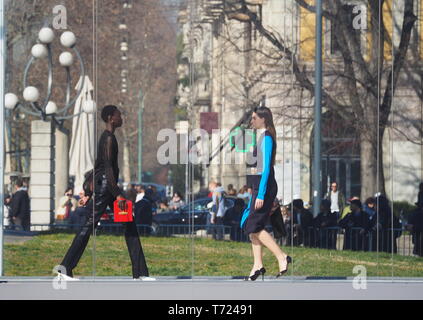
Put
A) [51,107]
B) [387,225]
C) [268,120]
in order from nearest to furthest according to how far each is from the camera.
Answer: [268,120], [387,225], [51,107]

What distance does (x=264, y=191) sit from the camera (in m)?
12.0

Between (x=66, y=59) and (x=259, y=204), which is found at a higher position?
(x=66, y=59)

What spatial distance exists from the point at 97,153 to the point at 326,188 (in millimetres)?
3420

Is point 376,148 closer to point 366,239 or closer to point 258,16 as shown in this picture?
point 366,239

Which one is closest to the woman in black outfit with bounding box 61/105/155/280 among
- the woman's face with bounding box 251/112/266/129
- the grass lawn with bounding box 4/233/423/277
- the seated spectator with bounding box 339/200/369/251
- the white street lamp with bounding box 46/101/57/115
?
the grass lawn with bounding box 4/233/423/277

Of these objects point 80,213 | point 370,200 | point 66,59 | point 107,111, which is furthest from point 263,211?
point 66,59

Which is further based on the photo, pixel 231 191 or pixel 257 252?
pixel 231 191

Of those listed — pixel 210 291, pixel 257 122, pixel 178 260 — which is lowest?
pixel 210 291

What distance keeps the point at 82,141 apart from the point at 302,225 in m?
2.92

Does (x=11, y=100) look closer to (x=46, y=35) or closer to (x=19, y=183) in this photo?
(x=19, y=183)

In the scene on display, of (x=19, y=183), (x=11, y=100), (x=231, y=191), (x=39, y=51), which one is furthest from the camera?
(x=11, y=100)

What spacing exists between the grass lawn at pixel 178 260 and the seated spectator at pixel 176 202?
1.22 feet

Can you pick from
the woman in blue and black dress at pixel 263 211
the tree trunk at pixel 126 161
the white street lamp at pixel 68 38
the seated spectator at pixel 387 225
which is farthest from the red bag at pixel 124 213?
the seated spectator at pixel 387 225
